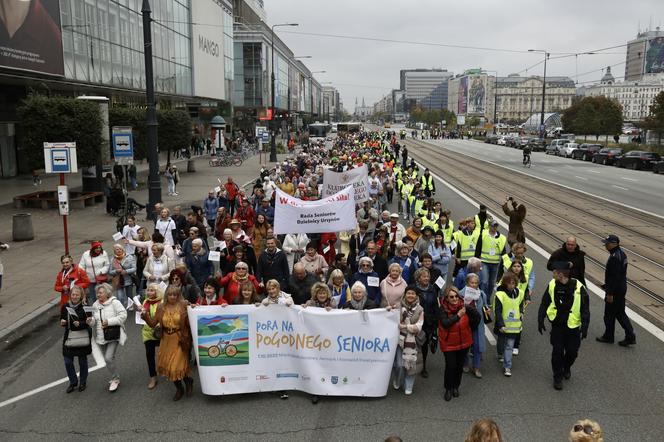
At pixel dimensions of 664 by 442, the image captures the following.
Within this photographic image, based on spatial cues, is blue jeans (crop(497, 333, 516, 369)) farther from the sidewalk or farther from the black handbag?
the sidewalk

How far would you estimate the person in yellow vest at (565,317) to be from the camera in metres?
7.06

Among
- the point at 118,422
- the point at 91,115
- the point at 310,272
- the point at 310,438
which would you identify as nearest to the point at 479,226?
the point at 310,272

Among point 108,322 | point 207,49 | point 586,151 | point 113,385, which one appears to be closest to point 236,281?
point 108,322

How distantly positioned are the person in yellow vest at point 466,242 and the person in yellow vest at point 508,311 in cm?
295

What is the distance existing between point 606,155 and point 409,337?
47.6 meters

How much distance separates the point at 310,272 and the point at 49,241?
34.1 ft

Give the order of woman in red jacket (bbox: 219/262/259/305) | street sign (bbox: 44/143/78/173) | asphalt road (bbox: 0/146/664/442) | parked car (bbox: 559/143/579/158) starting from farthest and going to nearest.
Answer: parked car (bbox: 559/143/579/158) → street sign (bbox: 44/143/78/173) → woman in red jacket (bbox: 219/262/259/305) → asphalt road (bbox: 0/146/664/442)

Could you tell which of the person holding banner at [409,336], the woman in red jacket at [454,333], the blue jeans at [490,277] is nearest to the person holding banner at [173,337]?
the person holding banner at [409,336]

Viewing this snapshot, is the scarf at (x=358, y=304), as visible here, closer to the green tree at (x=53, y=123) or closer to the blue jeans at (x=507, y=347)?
the blue jeans at (x=507, y=347)

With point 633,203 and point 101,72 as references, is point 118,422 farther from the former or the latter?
point 101,72

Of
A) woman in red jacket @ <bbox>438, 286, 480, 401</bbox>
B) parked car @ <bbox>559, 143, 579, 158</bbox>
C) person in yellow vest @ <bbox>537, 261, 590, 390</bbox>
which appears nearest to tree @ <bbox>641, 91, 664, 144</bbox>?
parked car @ <bbox>559, 143, 579, 158</bbox>

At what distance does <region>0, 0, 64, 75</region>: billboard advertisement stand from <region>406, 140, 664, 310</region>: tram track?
19.6 metres

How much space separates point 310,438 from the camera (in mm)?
5996

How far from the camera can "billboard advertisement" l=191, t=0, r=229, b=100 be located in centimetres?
5188
